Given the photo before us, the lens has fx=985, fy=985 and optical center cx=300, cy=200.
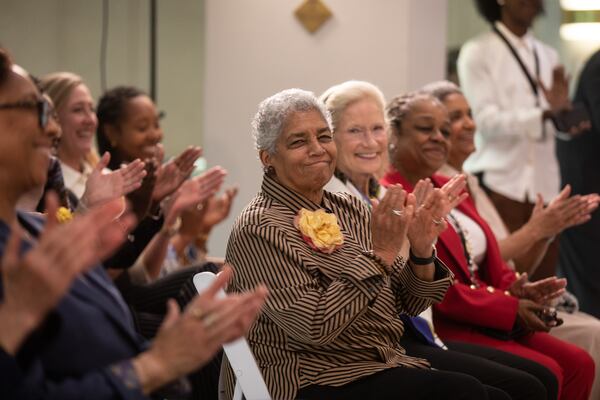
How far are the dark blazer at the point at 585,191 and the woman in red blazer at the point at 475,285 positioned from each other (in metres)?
2.12

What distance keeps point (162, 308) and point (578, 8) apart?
439 cm

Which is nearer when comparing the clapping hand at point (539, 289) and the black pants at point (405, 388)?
the black pants at point (405, 388)

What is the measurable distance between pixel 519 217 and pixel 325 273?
2808 mm

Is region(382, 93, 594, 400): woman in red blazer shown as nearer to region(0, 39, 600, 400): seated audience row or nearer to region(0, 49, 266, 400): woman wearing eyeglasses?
region(0, 39, 600, 400): seated audience row

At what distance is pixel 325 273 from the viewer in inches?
101

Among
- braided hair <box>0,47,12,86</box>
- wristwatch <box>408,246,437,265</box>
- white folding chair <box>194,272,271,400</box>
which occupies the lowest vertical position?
white folding chair <box>194,272,271,400</box>

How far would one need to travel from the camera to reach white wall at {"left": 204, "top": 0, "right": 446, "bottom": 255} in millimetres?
5324

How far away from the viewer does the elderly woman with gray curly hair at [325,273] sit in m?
2.46

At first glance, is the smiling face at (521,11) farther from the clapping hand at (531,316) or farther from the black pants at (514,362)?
the black pants at (514,362)

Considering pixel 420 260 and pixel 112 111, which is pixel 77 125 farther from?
pixel 420 260

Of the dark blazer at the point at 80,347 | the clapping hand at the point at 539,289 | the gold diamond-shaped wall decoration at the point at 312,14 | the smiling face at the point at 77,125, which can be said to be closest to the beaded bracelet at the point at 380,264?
the dark blazer at the point at 80,347

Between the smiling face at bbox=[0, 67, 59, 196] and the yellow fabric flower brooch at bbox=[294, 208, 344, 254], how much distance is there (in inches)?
35.7

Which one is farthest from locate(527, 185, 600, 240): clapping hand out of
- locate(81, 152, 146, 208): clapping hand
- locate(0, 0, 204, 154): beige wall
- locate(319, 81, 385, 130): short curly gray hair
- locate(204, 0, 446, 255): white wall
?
locate(0, 0, 204, 154): beige wall

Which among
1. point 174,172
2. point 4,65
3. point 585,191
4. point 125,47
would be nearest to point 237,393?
point 4,65
